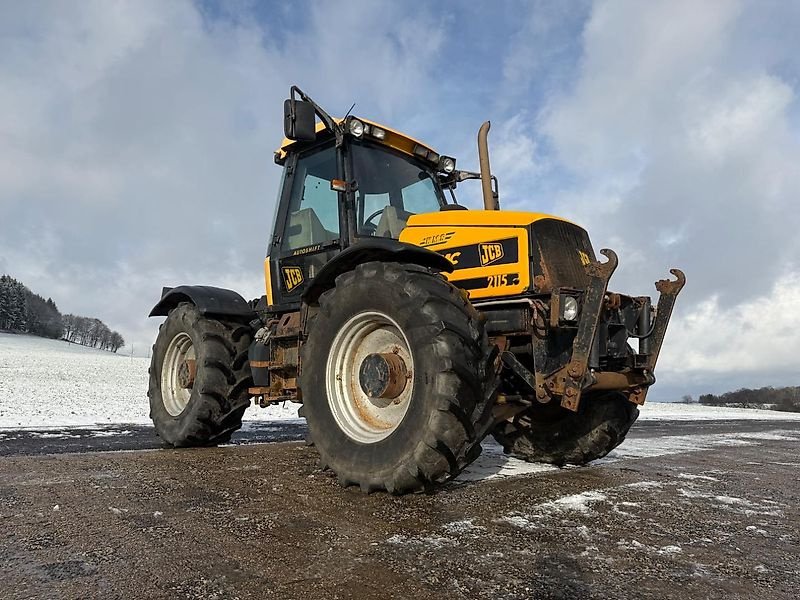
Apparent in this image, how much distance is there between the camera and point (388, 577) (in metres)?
2.01

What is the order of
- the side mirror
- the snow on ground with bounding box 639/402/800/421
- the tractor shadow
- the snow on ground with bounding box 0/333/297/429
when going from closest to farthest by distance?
the tractor shadow
the side mirror
the snow on ground with bounding box 0/333/297/429
the snow on ground with bounding box 639/402/800/421

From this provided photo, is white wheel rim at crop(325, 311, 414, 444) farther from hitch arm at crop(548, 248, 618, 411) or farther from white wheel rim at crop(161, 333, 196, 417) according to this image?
white wheel rim at crop(161, 333, 196, 417)

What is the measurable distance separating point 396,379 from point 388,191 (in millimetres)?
2208

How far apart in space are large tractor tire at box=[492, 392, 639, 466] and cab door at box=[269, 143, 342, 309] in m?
2.27

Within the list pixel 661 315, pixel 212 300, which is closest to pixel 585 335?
pixel 661 315

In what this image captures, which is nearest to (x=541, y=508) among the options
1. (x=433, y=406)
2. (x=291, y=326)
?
(x=433, y=406)

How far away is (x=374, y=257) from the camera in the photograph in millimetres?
4176

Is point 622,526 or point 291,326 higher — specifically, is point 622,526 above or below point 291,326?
below

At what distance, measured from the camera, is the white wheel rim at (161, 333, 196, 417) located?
247 inches

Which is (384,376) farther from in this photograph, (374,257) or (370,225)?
(370,225)

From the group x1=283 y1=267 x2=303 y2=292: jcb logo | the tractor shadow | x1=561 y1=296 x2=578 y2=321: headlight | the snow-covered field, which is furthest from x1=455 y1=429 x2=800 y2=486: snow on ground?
the snow-covered field

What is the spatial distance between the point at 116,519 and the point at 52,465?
190cm

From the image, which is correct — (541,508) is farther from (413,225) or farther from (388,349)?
(413,225)

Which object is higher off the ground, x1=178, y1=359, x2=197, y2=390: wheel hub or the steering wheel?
the steering wheel
